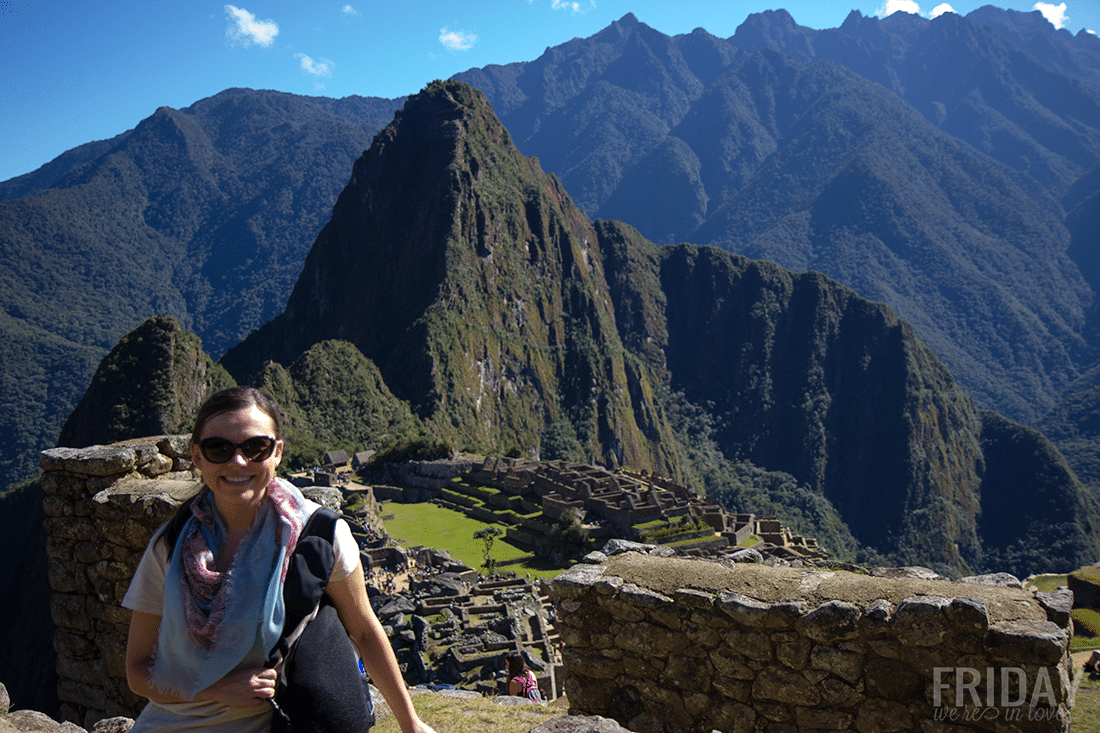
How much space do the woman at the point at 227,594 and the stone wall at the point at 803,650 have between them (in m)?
3.01

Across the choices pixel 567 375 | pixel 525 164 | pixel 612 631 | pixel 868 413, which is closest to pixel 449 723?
pixel 612 631

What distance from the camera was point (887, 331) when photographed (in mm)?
193125

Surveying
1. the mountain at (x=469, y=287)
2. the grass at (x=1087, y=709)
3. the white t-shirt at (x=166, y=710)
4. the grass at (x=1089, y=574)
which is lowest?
the grass at (x=1089, y=574)

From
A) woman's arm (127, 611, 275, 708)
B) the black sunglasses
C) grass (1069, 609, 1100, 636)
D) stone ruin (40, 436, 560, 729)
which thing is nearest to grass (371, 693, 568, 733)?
stone ruin (40, 436, 560, 729)

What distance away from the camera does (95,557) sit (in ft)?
22.9

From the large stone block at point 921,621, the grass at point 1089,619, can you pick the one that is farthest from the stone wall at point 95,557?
the grass at point 1089,619

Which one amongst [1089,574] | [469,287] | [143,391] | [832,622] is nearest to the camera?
[832,622]

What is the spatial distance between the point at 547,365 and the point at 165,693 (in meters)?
147

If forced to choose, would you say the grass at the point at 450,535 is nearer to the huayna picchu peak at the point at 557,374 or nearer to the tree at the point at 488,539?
the tree at the point at 488,539

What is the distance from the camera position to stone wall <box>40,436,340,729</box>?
6832mm

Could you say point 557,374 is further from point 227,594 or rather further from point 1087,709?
point 227,594

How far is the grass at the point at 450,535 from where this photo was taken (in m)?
40.4

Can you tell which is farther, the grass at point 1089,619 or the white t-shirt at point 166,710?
the grass at point 1089,619

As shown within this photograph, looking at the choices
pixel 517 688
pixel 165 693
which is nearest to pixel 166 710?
pixel 165 693
